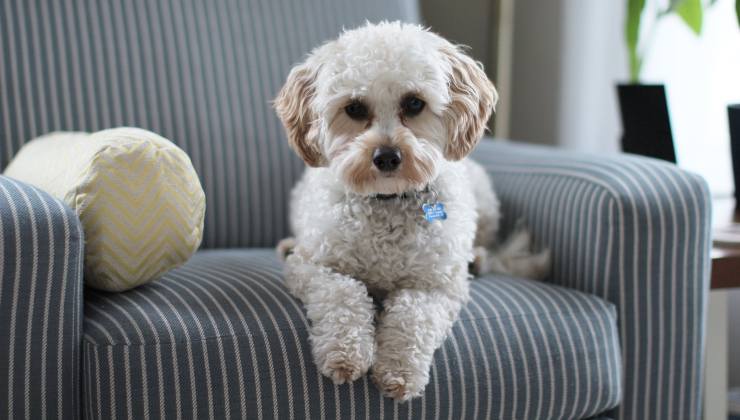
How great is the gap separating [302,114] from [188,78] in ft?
2.15

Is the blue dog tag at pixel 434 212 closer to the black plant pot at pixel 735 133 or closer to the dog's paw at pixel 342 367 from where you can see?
the dog's paw at pixel 342 367

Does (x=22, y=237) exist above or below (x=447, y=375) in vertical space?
above

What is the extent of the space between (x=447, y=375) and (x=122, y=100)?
1028 mm

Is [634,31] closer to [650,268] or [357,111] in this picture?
[650,268]

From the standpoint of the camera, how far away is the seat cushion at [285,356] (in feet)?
3.84

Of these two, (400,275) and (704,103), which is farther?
(704,103)

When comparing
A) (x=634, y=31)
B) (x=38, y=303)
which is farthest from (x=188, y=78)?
(x=634, y=31)

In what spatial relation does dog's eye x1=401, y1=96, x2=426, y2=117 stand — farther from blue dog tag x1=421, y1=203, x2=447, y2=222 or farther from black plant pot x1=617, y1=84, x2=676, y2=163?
black plant pot x1=617, y1=84, x2=676, y2=163

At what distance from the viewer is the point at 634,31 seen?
2.14m

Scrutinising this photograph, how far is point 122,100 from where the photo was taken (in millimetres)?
1858

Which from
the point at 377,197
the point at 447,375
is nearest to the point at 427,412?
the point at 447,375

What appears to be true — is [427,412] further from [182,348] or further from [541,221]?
[541,221]

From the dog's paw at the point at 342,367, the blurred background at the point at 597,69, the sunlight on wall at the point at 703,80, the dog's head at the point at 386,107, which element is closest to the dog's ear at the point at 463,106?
the dog's head at the point at 386,107

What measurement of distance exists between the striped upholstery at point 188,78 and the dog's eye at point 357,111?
0.66 metres
